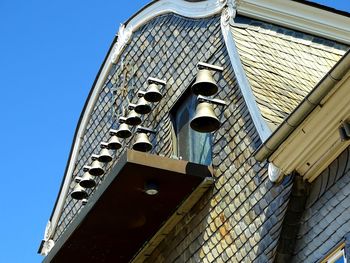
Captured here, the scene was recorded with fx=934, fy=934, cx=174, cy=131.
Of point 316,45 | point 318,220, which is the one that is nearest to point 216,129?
point 318,220

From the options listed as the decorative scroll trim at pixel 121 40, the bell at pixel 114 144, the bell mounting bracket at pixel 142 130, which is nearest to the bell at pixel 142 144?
the bell mounting bracket at pixel 142 130

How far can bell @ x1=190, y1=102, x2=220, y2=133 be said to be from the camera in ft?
41.5

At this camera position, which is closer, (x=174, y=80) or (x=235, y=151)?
(x=235, y=151)

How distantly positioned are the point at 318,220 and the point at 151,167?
2.91 meters

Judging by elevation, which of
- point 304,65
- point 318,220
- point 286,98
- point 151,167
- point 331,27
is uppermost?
point 331,27

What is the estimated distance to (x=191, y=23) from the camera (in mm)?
15336

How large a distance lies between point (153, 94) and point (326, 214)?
196 inches

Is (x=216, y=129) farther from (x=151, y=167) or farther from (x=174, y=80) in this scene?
(x=174, y=80)

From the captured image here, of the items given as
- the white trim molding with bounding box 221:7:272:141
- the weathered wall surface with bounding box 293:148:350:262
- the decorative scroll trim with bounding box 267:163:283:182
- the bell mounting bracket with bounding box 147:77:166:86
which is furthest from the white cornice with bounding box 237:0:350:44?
the weathered wall surface with bounding box 293:148:350:262

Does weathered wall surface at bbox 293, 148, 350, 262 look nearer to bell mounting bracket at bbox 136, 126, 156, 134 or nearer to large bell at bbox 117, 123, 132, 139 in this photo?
bell mounting bracket at bbox 136, 126, 156, 134

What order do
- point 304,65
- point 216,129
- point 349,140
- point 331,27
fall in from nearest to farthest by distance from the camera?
point 349,140, point 216,129, point 304,65, point 331,27

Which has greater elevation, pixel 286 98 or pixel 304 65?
pixel 304 65

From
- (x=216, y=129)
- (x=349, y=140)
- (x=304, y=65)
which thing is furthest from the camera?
(x=304, y=65)

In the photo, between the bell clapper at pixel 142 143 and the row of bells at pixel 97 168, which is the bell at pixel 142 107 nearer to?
the row of bells at pixel 97 168
